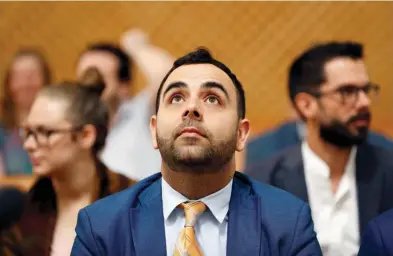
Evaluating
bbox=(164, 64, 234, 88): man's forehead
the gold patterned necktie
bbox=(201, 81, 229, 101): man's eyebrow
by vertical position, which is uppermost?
bbox=(164, 64, 234, 88): man's forehead

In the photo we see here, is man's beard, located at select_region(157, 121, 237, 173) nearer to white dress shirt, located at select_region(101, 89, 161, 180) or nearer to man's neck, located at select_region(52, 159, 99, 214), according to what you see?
man's neck, located at select_region(52, 159, 99, 214)

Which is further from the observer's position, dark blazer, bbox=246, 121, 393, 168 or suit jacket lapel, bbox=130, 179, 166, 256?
dark blazer, bbox=246, 121, 393, 168

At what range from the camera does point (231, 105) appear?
1673mm

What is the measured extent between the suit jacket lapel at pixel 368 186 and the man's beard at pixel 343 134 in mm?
72

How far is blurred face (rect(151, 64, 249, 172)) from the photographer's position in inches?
62.2

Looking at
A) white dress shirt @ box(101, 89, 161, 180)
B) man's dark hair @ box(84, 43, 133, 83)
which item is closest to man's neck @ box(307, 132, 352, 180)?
white dress shirt @ box(101, 89, 161, 180)

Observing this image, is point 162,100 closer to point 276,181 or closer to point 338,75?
point 276,181

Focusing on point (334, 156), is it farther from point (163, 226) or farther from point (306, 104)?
point (163, 226)

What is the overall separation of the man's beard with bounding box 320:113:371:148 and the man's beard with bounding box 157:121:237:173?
0.90m

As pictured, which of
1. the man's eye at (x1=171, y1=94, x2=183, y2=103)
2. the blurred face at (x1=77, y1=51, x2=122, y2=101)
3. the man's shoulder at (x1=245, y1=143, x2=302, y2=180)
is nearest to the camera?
the man's eye at (x1=171, y1=94, x2=183, y2=103)

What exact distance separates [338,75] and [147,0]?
6.82 feet

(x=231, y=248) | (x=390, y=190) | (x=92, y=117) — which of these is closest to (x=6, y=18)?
(x=92, y=117)

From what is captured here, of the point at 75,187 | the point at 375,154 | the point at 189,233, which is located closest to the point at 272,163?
the point at 375,154

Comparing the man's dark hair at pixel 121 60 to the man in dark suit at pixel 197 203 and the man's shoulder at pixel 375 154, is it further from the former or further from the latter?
the man in dark suit at pixel 197 203
